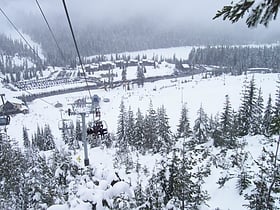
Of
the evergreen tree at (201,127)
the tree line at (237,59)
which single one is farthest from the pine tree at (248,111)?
the tree line at (237,59)

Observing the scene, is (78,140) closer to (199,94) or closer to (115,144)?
(115,144)

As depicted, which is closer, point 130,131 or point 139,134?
point 139,134

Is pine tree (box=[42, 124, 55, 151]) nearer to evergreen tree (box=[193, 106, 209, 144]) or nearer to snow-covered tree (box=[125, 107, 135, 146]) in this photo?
snow-covered tree (box=[125, 107, 135, 146])

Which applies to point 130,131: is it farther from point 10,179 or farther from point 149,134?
point 10,179

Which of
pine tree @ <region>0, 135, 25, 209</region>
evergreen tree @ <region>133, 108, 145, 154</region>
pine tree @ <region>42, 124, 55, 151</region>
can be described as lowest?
pine tree @ <region>42, 124, 55, 151</region>

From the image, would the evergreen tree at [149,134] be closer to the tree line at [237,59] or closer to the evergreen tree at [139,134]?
the evergreen tree at [139,134]

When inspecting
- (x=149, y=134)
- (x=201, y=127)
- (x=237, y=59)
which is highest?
(x=237, y=59)

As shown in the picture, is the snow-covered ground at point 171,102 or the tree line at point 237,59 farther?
the tree line at point 237,59

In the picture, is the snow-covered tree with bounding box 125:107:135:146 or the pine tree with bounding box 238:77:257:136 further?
the snow-covered tree with bounding box 125:107:135:146

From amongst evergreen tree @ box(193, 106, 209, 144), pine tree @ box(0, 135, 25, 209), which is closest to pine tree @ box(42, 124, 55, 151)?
evergreen tree @ box(193, 106, 209, 144)

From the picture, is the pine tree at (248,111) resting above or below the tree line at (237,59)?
below

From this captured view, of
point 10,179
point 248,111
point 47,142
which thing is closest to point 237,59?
point 248,111

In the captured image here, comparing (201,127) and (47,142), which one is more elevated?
(201,127)

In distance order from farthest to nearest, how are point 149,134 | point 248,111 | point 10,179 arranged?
point 149,134 → point 248,111 → point 10,179
